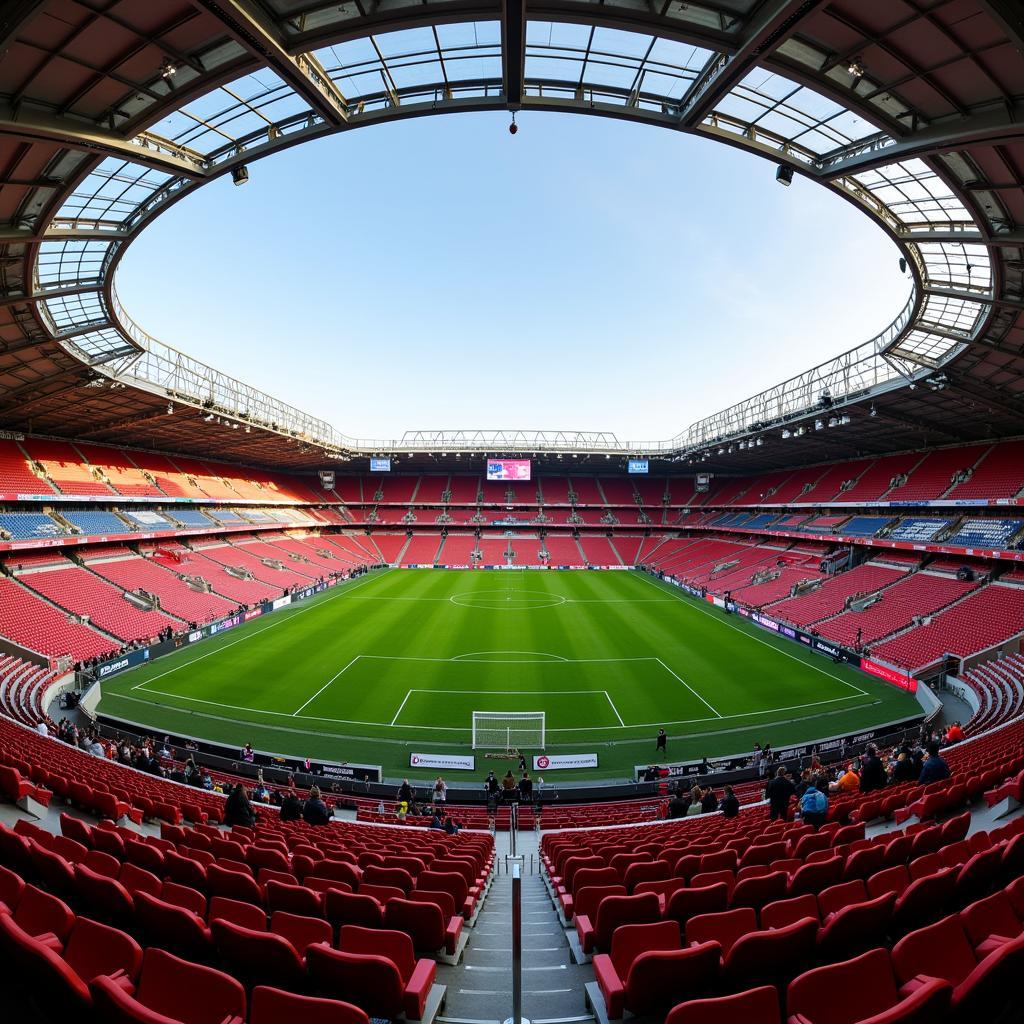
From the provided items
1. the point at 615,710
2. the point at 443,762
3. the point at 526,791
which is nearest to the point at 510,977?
the point at 526,791

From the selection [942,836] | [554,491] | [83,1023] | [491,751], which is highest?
[554,491]

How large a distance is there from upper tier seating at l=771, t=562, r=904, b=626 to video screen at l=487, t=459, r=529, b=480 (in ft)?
112

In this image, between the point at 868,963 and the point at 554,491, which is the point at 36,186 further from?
the point at 554,491

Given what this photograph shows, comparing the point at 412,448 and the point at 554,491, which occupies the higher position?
the point at 412,448

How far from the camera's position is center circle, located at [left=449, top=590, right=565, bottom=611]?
4206 cm

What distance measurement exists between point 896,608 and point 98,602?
4525cm

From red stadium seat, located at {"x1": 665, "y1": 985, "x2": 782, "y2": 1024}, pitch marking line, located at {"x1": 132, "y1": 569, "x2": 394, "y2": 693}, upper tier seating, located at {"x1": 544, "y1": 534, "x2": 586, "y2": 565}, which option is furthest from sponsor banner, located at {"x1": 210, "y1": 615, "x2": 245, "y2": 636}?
red stadium seat, located at {"x1": 665, "y1": 985, "x2": 782, "y2": 1024}

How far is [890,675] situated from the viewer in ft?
82.9

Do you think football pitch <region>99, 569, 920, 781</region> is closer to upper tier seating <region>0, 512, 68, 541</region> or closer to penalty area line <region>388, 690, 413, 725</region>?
penalty area line <region>388, 690, 413, 725</region>

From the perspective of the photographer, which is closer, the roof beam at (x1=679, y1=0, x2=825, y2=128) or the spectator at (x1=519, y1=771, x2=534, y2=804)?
the roof beam at (x1=679, y1=0, x2=825, y2=128)

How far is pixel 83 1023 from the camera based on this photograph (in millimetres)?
2770

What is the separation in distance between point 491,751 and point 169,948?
55.1 feet

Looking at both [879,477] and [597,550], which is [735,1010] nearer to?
[879,477]

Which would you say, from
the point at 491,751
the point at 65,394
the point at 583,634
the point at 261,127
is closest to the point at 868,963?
the point at 261,127
